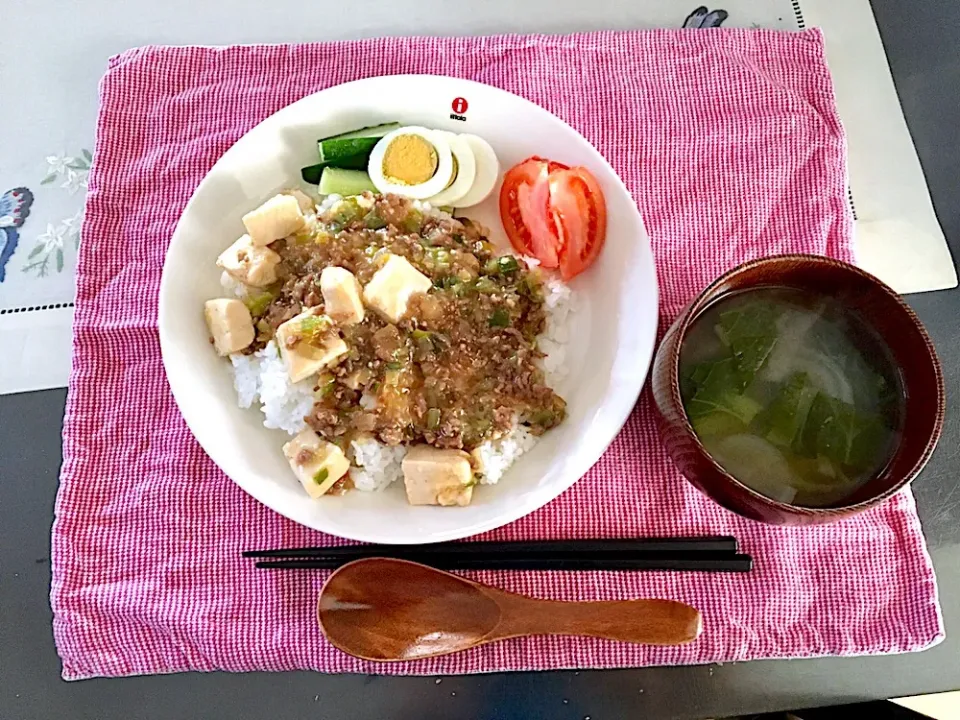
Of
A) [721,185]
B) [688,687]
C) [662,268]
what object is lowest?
[688,687]

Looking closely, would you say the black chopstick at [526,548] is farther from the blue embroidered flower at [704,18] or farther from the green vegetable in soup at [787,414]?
the blue embroidered flower at [704,18]

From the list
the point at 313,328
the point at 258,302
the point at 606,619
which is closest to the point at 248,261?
the point at 258,302

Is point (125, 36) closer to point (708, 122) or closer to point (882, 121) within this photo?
point (708, 122)

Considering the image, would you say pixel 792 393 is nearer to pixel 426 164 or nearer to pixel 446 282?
pixel 446 282

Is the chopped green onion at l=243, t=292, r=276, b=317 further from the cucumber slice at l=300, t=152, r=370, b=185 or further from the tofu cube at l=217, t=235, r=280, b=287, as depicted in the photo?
the cucumber slice at l=300, t=152, r=370, b=185

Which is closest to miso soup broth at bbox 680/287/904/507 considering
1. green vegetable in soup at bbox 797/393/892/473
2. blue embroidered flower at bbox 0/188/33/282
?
green vegetable in soup at bbox 797/393/892/473

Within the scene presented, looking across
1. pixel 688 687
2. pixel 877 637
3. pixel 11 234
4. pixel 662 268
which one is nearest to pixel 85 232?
pixel 11 234
